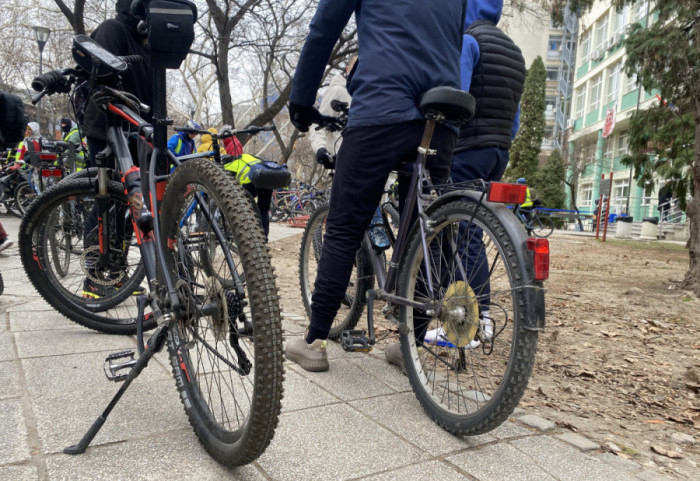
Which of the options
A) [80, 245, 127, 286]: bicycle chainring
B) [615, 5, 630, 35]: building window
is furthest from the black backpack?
[615, 5, 630, 35]: building window

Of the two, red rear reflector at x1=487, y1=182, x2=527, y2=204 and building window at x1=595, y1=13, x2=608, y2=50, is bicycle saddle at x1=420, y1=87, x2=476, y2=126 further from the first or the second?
building window at x1=595, y1=13, x2=608, y2=50

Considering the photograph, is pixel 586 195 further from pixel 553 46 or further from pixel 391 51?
pixel 391 51

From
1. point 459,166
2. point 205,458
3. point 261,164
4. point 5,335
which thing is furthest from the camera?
point 261,164

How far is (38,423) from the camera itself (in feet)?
6.58

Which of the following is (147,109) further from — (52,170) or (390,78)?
(52,170)

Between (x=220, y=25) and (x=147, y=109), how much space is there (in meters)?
10.6

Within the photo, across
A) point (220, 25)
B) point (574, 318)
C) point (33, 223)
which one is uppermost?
point (220, 25)

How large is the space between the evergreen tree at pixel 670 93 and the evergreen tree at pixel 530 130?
31321 mm

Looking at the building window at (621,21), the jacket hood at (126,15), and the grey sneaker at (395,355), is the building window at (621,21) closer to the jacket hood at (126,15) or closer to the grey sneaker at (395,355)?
the jacket hood at (126,15)

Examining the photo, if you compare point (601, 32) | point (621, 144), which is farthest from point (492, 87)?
point (601, 32)

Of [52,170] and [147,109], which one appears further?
[52,170]

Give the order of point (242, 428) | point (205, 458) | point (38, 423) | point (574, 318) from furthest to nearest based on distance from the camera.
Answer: point (574, 318), point (38, 423), point (205, 458), point (242, 428)

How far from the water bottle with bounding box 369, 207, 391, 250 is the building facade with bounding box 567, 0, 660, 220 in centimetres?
3467

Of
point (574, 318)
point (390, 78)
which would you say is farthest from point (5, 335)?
point (574, 318)
